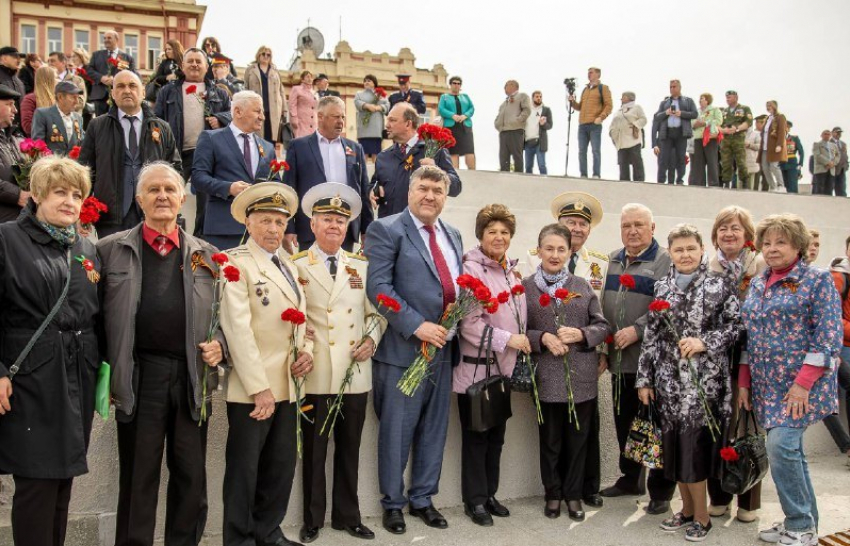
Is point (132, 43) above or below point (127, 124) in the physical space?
above

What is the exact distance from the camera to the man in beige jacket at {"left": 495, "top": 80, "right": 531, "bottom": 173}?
39.5 ft

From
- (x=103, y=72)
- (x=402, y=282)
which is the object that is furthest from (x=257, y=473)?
(x=103, y=72)

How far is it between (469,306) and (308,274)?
0.98 meters

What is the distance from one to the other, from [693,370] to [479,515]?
1.61 metres

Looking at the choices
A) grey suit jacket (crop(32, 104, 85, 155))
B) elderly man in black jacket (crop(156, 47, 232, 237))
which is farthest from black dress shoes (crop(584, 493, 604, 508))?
grey suit jacket (crop(32, 104, 85, 155))

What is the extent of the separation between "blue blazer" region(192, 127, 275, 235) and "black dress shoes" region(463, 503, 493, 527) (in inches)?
101

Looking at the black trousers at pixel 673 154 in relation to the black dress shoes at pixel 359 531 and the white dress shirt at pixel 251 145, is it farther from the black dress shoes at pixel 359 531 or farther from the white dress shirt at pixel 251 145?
the black dress shoes at pixel 359 531

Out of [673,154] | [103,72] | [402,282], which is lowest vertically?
[402,282]

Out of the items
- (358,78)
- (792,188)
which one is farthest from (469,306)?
(358,78)

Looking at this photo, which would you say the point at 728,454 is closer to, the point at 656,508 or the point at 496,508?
the point at 656,508

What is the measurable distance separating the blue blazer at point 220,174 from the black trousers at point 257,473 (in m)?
1.93

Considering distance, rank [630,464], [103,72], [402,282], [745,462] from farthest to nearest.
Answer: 1. [103,72]
2. [630,464]
3. [402,282]
4. [745,462]

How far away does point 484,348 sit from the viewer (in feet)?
14.9

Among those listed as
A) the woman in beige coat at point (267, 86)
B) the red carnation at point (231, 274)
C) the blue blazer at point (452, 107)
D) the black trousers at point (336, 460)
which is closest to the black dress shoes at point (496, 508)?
the black trousers at point (336, 460)
